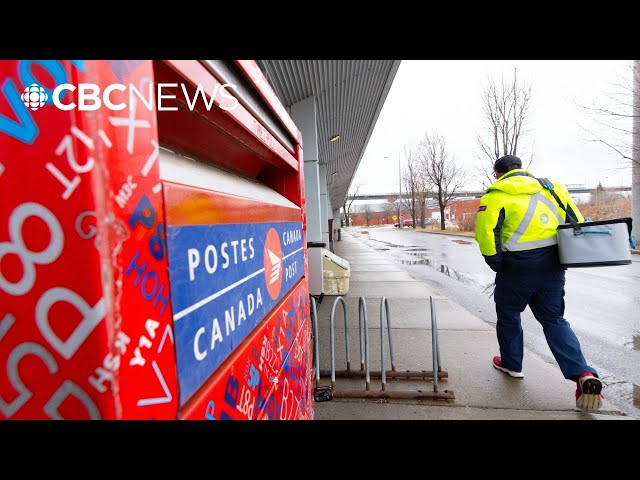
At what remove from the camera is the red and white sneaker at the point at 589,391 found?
278 cm

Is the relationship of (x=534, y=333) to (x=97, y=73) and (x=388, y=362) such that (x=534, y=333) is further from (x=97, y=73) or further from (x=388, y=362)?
(x=97, y=73)

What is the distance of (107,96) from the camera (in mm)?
562

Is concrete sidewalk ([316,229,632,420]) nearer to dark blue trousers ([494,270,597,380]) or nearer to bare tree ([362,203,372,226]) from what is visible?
dark blue trousers ([494,270,597,380])

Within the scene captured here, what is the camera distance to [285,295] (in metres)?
1.68

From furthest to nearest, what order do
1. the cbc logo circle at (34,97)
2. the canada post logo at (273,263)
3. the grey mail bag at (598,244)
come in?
the grey mail bag at (598,244)
the canada post logo at (273,263)
the cbc logo circle at (34,97)

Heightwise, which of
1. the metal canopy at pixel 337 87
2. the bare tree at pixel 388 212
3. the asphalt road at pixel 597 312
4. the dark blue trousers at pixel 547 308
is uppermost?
the bare tree at pixel 388 212

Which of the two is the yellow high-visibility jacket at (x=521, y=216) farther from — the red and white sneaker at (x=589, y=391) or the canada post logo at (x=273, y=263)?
the canada post logo at (x=273, y=263)

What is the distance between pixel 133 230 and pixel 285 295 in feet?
3.76

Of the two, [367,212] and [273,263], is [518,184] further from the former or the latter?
[367,212]

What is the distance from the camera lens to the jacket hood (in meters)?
2.98

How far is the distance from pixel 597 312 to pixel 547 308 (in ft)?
14.2

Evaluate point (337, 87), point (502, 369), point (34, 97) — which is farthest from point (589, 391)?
point (337, 87)

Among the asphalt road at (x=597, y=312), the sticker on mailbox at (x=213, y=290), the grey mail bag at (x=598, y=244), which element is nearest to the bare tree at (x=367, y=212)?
the asphalt road at (x=597, y=312)
